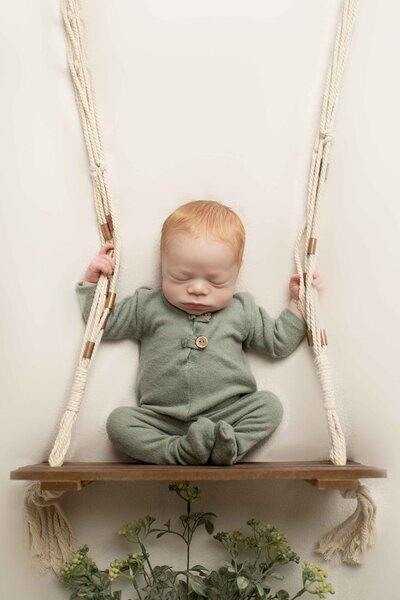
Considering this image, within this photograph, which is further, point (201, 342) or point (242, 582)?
point (201, 342)

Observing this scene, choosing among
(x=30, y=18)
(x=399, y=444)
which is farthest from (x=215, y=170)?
(x=399, y=444)

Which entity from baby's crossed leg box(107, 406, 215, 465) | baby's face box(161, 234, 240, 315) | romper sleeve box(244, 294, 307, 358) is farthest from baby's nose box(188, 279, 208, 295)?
baby's crossed leg box(107, 406, 215, 465)

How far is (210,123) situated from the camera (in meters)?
1.38

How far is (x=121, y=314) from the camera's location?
131 centimetres

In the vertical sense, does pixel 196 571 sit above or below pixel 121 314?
below

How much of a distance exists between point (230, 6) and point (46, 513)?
3.13ft

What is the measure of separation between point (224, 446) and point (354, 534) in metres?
0.29

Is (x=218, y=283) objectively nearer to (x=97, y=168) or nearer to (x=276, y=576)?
(x=97, y=168)

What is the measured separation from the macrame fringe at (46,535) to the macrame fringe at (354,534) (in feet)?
1.39

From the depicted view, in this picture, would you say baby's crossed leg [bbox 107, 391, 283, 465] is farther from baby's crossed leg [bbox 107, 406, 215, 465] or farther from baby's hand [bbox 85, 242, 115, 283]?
baby's hand [bbox 85, 242, 115, 283]

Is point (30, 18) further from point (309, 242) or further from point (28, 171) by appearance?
point (309, 242)

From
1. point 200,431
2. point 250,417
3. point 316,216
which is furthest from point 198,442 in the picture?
point 316,216

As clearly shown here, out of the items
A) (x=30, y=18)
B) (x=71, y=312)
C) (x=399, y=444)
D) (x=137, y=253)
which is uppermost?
(x=30, y=18)

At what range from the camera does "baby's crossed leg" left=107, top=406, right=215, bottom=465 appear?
1.19 m
